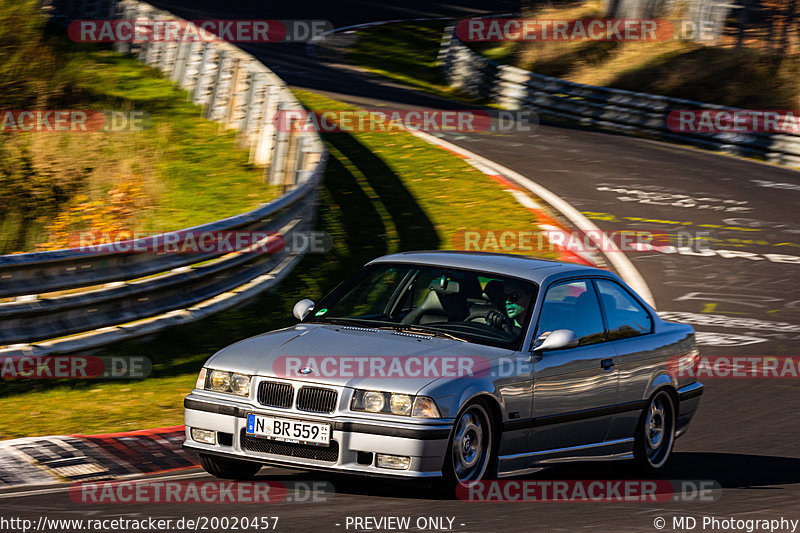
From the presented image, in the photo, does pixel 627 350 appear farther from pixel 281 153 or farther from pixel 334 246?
pixel 281 153

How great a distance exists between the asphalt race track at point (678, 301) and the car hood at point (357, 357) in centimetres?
69

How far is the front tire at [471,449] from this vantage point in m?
6.61

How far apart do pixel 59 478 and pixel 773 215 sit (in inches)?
567

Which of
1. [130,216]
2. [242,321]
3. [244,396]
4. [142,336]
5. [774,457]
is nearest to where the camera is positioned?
[244,396]

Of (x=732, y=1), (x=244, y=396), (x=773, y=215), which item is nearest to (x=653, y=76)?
(x=732, y=1)

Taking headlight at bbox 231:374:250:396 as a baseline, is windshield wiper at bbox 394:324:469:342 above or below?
above

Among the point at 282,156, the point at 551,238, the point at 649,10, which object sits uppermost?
the point at 649,10

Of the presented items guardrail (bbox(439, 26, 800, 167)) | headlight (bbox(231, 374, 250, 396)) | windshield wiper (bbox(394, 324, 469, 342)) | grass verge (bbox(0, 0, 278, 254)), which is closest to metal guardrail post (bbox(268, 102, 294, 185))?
grass verge (bbox(0, 0, 278, 254))

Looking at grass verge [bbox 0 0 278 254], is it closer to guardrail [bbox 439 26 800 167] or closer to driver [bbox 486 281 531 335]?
driver [bbox 486 281 531 335]

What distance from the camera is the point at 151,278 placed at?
1098cm

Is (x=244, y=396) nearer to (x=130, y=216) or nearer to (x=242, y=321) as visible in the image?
(x=242, y=321)

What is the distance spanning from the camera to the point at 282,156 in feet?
53.4

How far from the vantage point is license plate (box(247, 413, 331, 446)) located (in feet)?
21.6

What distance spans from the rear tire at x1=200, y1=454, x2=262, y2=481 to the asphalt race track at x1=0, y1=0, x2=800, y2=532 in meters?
0.20
